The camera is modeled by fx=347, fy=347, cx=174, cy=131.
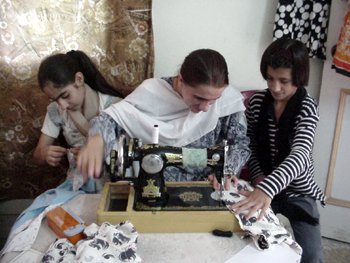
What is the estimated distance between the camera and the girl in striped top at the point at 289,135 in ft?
4.26

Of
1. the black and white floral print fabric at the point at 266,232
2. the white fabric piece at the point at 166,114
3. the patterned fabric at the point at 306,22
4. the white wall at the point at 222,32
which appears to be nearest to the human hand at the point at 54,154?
the white fabric piece at the point at 166,114

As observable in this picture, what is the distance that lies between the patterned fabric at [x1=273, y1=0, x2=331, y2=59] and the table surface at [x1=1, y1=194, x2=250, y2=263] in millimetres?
1247

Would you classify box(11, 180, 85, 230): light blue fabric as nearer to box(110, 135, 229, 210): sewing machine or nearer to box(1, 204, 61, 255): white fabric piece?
box(1, 204, 61, 255): white fabric piece

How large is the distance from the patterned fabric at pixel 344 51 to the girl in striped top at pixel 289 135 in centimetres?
46

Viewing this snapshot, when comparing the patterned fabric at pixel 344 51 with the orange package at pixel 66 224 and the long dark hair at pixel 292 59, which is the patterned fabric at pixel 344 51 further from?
the orange package at pixel 66 224

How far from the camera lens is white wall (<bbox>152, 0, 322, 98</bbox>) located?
189cm

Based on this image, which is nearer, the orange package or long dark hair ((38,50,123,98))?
the orange package

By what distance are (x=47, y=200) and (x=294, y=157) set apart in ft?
2.80

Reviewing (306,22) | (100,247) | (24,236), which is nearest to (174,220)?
(100,247)

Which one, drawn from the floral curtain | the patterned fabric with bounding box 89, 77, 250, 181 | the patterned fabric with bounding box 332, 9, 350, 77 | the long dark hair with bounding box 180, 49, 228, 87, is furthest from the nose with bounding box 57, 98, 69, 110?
the patterned fabric with bounding box 332, 9, 350, 77

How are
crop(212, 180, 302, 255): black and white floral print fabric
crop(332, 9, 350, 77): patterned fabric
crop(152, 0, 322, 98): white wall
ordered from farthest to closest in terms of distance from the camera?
crop(152, 0, 322, 98): white wall < crop(332, 9, 350, 77): patterned fabric < crop(212, 180, 302, 255): black and white floral print fabric

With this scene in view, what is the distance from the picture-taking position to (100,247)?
83cm

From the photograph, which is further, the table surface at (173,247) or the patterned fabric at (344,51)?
the patterned fabric at (344,51)

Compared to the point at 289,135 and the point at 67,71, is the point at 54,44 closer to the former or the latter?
the point at 67,71
